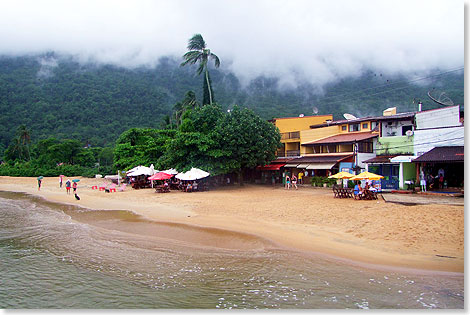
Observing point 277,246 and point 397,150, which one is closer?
point 277,246

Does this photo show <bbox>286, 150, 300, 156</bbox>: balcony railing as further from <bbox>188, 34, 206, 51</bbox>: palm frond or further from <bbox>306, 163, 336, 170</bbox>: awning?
<bbox>188, 34, 206, 51</bbox>: palm frond

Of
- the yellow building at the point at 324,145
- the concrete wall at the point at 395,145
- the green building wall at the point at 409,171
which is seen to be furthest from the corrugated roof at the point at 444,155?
the yellow building at the point at 324,145

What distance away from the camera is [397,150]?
93.1 feet

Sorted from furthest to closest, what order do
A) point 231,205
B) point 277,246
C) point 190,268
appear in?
1. point 231,205
2. point 277,246
3. point 190,268

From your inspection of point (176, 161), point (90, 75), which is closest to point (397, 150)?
point (176, 161)

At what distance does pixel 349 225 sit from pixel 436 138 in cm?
1546

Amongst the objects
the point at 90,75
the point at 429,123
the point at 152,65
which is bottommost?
the point at 429,123

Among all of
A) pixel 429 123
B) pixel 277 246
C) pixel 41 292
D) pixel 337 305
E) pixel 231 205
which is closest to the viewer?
pixel 337 305

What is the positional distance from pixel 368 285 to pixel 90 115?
97.4 metres

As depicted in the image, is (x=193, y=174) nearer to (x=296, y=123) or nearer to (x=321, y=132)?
(x=321, y=132)

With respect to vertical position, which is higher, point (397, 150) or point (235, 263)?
point (397, 150)

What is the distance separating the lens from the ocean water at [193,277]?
771cm

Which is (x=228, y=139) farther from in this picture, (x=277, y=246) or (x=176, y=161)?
(x=277, y=246)

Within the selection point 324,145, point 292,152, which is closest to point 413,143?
point 324,145
